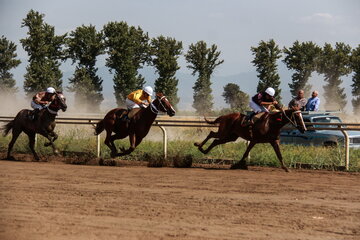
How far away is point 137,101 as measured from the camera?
15930mm

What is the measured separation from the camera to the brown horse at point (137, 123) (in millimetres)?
15258

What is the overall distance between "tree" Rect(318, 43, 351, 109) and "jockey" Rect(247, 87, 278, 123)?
21353mm

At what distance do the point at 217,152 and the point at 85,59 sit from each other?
101 ft

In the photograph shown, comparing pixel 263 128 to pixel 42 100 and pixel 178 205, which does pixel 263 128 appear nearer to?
pixel 178 205

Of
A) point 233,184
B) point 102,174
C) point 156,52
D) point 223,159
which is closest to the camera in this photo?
point 233,184

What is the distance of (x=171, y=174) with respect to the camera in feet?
43.4

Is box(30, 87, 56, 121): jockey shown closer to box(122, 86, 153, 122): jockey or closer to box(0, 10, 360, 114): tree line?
box(122, 86, 153, 122): jockey

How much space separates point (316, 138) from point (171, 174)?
5.00 metres

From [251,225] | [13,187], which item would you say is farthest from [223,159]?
[251,225]

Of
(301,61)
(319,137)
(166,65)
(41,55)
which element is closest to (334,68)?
(301,61)

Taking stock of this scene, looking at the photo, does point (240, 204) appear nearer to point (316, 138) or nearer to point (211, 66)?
point (316, 138)

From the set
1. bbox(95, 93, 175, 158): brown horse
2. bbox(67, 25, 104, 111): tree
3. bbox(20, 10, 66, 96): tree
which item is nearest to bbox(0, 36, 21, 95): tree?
bbox(20, 10, 66, 96): tree

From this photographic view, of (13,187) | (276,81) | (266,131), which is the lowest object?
(13,187)

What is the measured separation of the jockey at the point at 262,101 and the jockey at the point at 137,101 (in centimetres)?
261
